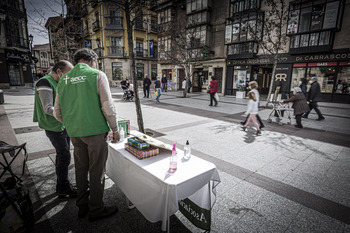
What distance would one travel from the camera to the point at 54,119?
2.54 m

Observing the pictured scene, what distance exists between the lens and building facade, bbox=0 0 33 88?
20.5m

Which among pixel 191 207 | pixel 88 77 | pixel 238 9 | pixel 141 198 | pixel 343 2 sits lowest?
pixel 191 207

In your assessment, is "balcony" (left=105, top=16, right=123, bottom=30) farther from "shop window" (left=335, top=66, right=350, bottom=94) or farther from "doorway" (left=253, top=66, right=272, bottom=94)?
"shop window" (left=335, top=66, right=350, bottom=94)

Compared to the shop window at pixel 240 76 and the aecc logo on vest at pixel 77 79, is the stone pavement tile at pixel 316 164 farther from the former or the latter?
the shop window at pixel 240 76

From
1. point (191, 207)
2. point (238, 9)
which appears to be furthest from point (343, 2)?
point (191, 207)

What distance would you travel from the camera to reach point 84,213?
237 centimetres

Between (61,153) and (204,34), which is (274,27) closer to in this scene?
(204,34)

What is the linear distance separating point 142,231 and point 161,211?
2.06 feet

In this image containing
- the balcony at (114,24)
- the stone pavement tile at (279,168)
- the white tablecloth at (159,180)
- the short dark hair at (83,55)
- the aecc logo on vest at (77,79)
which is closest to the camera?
the white tablecloth at (159,180)

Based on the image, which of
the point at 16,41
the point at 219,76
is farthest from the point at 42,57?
the point at 219,76

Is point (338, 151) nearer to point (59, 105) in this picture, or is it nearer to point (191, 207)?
point (191, 207)

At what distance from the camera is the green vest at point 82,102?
1.95 metres

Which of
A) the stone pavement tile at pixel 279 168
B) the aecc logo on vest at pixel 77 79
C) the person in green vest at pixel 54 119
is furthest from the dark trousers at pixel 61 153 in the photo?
the stone pavement tile at pixel 279 168

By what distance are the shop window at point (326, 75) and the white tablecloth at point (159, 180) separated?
53.8 feet
